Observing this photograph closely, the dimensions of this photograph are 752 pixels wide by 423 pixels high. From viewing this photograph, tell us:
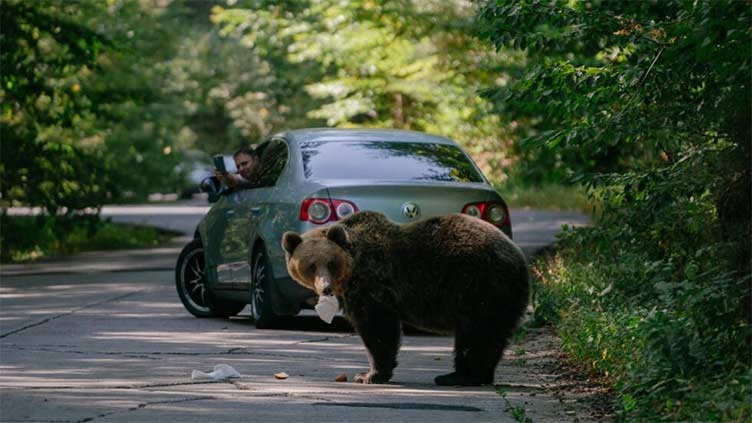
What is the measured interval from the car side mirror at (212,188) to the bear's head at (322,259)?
518cm

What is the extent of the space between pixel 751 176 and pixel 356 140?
543cm

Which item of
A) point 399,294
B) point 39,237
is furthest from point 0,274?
point 399,294

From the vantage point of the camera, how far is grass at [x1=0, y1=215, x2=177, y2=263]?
1024 inches

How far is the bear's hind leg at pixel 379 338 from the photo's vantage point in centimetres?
1014

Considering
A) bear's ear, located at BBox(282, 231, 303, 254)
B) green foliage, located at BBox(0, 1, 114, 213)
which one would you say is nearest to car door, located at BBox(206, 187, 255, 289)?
bear's ear, located at BBox(282, 231, 303, 254)

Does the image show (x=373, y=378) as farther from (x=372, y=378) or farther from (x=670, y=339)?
(x=670, y=339)

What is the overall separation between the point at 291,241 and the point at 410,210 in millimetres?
2945

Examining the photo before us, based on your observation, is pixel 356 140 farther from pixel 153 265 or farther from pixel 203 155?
pixel 203 155

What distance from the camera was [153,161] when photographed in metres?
49.8

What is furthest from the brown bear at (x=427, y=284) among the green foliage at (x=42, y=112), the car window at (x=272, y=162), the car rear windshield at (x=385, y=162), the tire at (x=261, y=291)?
the green foliage at (x=42, y=112)

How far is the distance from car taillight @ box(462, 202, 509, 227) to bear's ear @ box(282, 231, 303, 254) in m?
3.30

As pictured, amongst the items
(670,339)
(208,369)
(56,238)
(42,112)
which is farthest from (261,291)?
(56,238)

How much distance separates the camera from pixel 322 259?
10.0 meters

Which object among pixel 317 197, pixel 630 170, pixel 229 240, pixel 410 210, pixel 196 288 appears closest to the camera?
pixel 630 170
